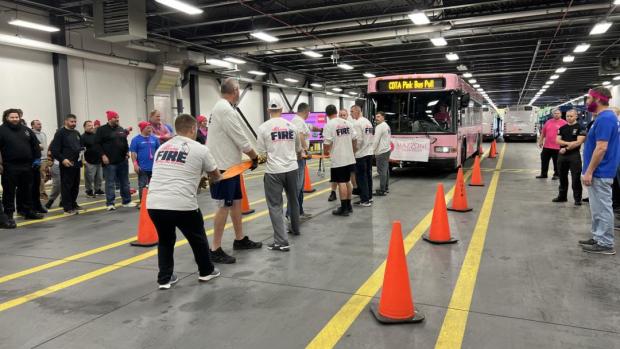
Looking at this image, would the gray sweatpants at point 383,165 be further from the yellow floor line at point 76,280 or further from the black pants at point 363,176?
the yellow floor line at point 76,280

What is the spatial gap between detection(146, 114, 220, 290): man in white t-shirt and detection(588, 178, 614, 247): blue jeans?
4553 millimetres

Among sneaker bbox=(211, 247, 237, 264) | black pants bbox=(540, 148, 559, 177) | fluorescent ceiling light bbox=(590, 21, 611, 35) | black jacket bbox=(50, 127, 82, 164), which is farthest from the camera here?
fluorescent ceiling light bbox=(590, 21, 611, 35)

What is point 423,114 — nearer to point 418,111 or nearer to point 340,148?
point 418,111

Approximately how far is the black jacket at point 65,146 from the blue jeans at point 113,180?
662 mm

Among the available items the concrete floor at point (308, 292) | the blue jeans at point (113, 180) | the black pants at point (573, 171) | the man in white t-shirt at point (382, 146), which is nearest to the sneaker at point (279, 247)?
the concrete floor at point (308, 292)

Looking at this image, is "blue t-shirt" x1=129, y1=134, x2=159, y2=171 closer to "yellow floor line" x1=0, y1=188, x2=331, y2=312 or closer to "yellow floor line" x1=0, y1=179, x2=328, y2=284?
"yellow floor line" x1=0, y1=179, x2=328, y2=284

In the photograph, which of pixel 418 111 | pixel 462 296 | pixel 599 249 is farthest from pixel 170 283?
pixel 418 111

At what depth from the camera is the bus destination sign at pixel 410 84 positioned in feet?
39.8

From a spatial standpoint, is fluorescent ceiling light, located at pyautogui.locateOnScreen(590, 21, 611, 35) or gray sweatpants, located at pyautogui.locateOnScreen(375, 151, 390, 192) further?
fluorescent ceiling light, located at pyautogui.locateOnScreen(590, 21, 611, 35)

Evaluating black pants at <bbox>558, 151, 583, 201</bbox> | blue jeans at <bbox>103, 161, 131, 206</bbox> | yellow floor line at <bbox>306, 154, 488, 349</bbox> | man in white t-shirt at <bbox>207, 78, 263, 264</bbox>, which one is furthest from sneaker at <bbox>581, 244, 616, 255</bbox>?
blue jeans at <bbox>103, 161, 131, 206</bbox>

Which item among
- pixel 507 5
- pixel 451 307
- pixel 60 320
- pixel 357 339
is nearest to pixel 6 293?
pixel 60 320

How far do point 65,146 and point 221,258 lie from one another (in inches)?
212

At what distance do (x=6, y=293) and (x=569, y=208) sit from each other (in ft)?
29.3

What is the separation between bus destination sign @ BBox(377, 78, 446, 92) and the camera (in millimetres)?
12125
